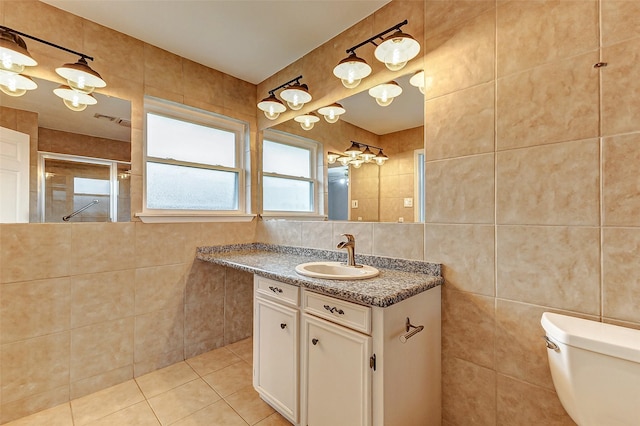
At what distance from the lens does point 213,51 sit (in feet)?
→ 7.14

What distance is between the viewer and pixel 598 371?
0.88 metres

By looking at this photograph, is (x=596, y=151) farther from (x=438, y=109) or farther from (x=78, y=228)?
(x=78, y=228)

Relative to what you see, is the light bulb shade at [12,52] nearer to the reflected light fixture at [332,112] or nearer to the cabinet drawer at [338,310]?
the reflected light fixture at [332,112]

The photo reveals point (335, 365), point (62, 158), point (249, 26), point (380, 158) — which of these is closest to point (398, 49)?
point (380, 158)

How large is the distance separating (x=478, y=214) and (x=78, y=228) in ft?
8.13

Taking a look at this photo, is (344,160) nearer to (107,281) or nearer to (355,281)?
(355,281)

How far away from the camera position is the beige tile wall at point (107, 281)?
5.31ft

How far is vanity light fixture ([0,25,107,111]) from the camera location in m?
1.45

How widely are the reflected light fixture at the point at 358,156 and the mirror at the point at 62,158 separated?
161 cm

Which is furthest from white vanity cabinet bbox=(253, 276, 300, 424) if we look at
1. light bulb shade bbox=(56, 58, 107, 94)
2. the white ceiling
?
the white ceiling

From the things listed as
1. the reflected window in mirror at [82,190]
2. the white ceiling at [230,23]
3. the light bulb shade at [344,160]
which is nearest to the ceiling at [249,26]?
the white ceiling at [230,23]

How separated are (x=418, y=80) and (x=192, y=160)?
1942 mm

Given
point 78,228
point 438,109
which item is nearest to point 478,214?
point 438,109

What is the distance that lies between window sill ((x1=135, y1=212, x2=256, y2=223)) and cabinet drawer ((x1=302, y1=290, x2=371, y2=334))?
1.38 metres
